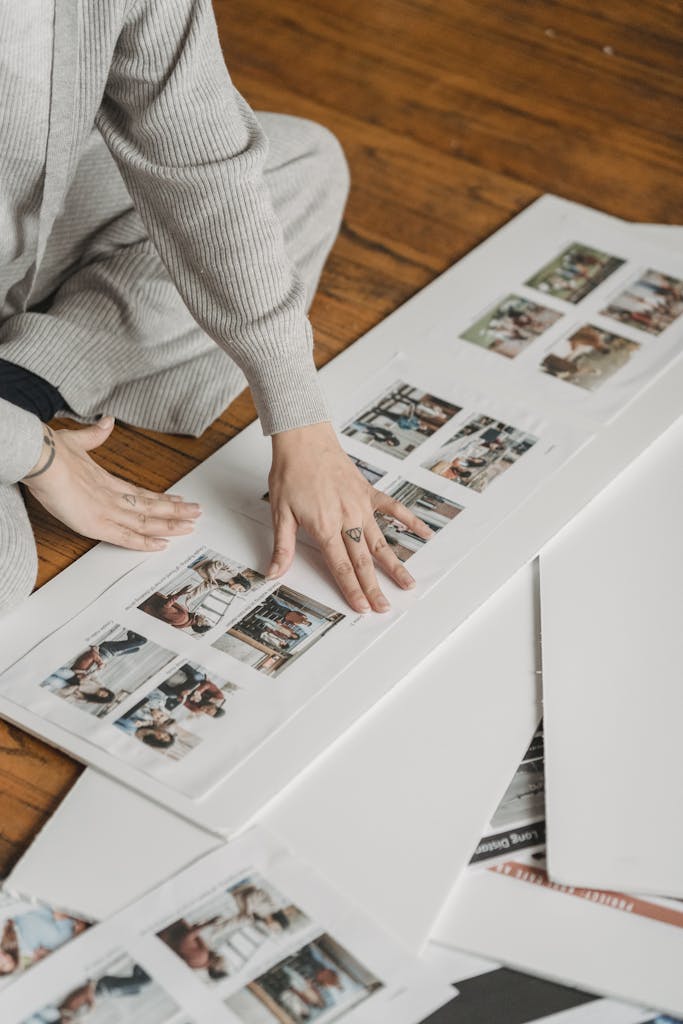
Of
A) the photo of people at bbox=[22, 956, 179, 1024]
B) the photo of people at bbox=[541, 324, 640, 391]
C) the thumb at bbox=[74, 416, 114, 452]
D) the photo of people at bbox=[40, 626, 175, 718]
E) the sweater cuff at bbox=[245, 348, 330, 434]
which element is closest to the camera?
the photo of people at bbox=[22, 956, 179, 1024]

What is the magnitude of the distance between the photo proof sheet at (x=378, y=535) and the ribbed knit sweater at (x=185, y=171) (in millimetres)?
148

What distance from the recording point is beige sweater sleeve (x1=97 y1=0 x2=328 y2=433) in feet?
3.76

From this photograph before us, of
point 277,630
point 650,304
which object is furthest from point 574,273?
point 277,630

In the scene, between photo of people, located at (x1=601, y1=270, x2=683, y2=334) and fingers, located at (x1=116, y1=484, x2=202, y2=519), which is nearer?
fingers, located at (x1=116, y1=484, x2=202, y2=519)

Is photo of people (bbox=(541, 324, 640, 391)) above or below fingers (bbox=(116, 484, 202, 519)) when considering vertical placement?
below

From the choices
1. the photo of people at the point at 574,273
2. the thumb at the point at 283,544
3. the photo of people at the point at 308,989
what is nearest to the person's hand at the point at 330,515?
the thumb at the point at 283,544

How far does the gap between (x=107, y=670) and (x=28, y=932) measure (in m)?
0.25

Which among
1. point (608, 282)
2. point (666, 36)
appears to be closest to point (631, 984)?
point (608, 282)

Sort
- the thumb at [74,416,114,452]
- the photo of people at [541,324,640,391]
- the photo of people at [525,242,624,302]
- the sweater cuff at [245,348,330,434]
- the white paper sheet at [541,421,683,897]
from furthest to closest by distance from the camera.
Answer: the photo of people at [525,242,624,302]
the photo of people at [541,324,640,391]
the thumb at [74,416,114,452]
the sweater cuff at [245,348,330,434]
the white paper sheet at [541,421,683,897]

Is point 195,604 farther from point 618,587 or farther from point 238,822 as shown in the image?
point 618,587

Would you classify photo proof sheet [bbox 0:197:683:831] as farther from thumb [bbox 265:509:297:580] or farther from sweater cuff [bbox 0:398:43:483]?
sweater cuff [bbox 0:398:43:483]

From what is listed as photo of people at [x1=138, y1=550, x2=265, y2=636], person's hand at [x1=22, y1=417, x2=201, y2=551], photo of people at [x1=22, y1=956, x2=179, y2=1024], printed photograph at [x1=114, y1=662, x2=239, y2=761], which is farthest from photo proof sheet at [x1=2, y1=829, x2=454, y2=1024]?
person's hand at [x1=22, y1=417, x2=201, y2=551]

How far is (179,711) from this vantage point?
1.08 metres

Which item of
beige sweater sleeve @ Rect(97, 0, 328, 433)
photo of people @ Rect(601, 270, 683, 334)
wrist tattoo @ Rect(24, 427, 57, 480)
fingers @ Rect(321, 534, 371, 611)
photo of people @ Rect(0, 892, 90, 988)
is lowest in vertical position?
photo of people @ Rect(0, 892, 90, 988)
